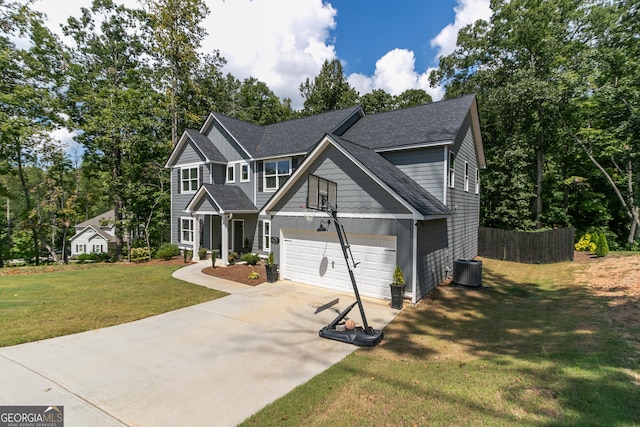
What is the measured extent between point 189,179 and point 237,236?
5.27m

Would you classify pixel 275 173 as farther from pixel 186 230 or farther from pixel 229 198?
pixel 186 230

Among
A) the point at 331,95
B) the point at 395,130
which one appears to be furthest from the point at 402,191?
the point at 331,95

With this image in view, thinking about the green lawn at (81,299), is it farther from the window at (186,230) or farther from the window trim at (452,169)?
the window trim at (452,169)

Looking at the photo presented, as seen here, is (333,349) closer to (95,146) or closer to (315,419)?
(315,419)

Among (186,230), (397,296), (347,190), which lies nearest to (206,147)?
(186,230)

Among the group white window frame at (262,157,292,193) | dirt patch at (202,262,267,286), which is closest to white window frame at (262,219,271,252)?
dirt patch at (202,262,267,286)

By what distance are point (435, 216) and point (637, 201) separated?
1903 cm

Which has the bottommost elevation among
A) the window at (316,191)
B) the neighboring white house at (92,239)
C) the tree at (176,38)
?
the neighboring white house at (92,239)

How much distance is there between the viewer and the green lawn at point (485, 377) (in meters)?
3.75

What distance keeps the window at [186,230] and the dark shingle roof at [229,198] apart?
394 centimetres

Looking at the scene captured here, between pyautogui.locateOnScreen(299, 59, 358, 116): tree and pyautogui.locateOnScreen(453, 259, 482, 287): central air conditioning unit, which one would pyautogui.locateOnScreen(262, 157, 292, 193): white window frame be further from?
pyautogui.locateOnScreen(299, 59, 358, 116): tree

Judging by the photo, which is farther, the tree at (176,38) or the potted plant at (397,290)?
the tree at (176,38)

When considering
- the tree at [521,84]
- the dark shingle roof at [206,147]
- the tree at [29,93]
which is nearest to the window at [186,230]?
the dark shingle roof at [206,147]

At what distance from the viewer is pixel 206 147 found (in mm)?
17719
